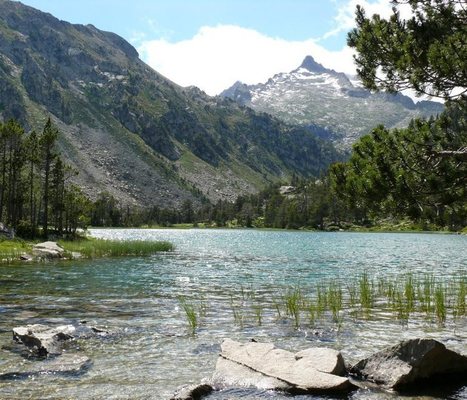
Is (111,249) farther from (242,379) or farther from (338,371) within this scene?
(338,371)

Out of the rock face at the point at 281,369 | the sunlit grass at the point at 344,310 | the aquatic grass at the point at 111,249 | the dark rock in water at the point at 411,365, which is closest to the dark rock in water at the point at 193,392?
the rock face at the point at 281,369

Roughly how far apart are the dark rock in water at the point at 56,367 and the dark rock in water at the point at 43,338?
0.71 meters

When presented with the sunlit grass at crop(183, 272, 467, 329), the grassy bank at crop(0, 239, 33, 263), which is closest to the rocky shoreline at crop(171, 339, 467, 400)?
the sunlit grass at crop(183, 272, 467, 329)

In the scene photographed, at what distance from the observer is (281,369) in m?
13.1

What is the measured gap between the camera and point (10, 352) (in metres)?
15.9

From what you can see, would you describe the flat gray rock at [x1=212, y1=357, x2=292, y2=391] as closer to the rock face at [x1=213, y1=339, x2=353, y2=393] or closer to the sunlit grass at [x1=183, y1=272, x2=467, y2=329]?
the rock face at [x1=213, y1=339, x2=353, y2=393]

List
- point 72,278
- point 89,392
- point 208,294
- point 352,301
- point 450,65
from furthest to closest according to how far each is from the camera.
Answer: point 72,278
point 208,294
point 352,301
point 450,65
point 89,392

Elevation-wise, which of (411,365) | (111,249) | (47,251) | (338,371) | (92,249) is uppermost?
(411,365)

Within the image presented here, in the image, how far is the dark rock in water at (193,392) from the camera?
37.8ft

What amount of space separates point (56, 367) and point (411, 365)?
10.3 m

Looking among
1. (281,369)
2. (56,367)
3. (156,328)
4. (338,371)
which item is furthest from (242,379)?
(156,328)

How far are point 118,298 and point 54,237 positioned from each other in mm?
60068

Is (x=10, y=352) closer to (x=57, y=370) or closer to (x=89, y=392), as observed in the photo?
(x=57, y=370)

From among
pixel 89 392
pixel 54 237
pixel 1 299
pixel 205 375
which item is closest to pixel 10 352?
pixel 89 392
